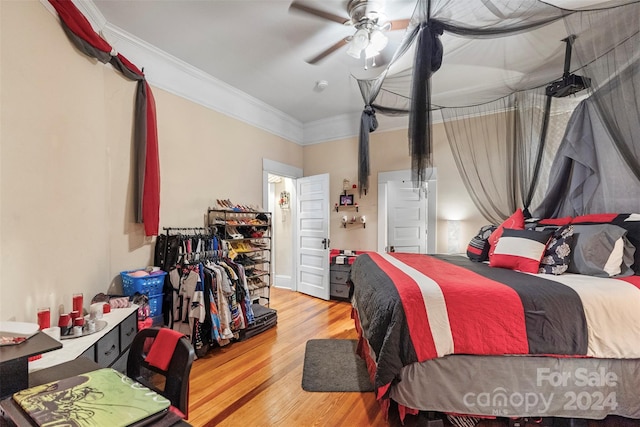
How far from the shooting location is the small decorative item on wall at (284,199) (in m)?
5.74

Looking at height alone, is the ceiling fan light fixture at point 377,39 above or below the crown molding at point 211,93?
below

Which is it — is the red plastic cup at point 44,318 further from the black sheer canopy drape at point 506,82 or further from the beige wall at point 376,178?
the beige wall at point 376,178

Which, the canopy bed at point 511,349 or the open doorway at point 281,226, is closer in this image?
the canopy bed at point 511,349

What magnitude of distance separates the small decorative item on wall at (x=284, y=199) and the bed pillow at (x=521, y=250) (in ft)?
13.3

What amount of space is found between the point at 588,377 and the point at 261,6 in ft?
10.8

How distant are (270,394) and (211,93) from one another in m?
3.31

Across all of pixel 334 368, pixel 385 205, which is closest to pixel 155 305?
pixel 334 368

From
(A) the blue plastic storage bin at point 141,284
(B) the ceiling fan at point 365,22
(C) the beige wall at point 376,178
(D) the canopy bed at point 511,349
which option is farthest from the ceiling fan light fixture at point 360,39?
(A) the blue plastic storage bin at point 141,284

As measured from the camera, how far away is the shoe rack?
3.45m

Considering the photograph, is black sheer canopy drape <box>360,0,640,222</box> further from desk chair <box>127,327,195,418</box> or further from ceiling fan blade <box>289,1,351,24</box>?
desk chair <box>127,327,195,418</box>

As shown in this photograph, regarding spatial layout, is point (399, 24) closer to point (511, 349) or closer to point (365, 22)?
point (365, 22)

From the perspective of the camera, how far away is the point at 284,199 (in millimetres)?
5773

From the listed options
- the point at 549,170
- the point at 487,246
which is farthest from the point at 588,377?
the point at 549,170

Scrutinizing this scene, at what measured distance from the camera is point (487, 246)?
2.74 m
